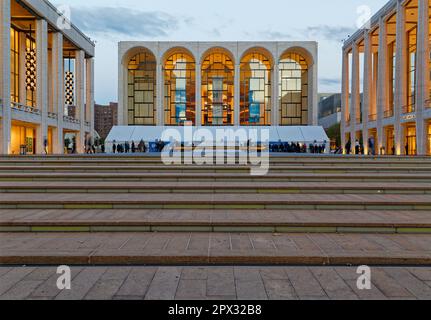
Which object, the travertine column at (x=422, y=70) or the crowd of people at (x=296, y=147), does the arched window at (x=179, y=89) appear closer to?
the crowd of people at (x=296, y=147)

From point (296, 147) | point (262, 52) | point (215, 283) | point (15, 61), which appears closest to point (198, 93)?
point (262, 52)

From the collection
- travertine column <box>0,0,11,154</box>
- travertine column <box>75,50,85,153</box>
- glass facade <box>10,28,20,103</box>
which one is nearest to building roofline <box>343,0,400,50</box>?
travertine column <box>0,0,11,154</box>

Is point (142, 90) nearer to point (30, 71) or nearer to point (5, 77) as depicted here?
point (30, 71)

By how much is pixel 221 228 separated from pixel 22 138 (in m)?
31.4

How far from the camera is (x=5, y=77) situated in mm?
23938

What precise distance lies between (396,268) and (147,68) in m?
52.3

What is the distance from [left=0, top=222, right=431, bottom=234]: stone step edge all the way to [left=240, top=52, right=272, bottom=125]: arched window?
47.1 meters

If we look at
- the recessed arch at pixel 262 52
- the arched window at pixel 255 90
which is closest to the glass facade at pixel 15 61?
the recessed arch at pixel 262 52

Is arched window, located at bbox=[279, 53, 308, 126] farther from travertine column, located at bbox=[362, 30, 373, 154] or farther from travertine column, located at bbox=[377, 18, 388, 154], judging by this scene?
travertine column, located at bbox=[377, 18, 388, 154]

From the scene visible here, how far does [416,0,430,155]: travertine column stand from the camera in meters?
24.9

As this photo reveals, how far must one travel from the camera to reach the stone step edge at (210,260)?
4332 mm

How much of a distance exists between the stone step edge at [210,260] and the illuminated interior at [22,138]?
27445mm

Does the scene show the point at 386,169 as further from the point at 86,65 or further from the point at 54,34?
the point at 86,65

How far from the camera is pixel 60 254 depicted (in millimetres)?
4410
